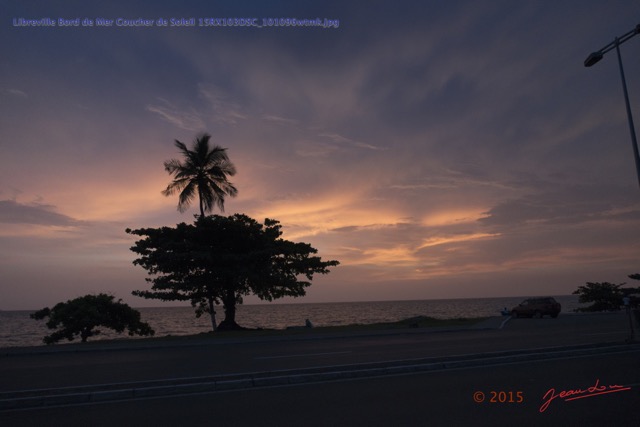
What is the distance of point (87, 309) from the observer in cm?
3047

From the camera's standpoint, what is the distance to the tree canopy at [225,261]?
29922mm

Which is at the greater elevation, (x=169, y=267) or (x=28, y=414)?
(x=169, y=267)

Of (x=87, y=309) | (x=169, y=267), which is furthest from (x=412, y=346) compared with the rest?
(x=87, y=309)

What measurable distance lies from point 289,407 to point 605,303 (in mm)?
57310

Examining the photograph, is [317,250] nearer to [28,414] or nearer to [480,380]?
[480,380]

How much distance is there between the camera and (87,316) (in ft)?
99.5

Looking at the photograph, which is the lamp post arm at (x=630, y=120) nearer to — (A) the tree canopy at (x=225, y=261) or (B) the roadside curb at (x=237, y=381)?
(B) the roadside curb at (x=237, y=381)

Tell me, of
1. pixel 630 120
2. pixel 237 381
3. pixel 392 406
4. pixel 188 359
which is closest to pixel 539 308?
pixel 630 120
